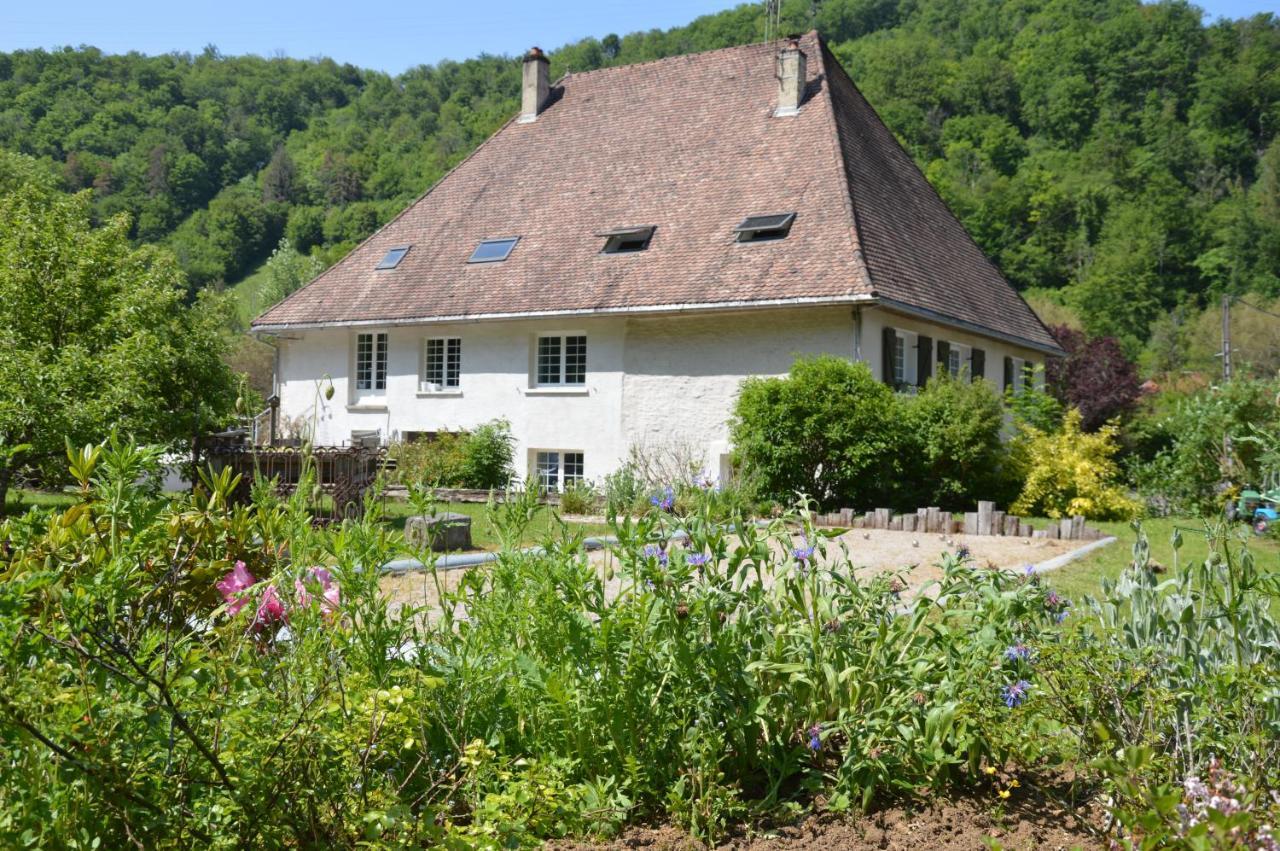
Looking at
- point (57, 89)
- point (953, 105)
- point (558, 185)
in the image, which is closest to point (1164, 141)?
point (953, 105)

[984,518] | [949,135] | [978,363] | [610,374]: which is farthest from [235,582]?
[949,135]

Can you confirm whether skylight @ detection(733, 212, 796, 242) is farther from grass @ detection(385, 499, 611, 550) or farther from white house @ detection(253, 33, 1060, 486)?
grass @ detection(385, 499, 611, 550)

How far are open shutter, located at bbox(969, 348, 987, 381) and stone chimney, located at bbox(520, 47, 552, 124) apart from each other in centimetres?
1149

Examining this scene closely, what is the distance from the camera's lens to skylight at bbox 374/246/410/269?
22.2 meters

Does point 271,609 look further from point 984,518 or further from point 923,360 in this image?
point 923,360

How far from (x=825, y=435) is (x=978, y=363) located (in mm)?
7862

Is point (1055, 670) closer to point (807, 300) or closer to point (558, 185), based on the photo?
point (807, 300)

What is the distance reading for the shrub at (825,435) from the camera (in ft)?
47.5

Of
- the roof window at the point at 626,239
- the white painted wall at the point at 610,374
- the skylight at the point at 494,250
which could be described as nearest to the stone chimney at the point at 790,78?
the roof window at the point at 626,239

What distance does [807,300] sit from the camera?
1595 centimetres

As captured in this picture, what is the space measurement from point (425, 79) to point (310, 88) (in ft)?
33.9

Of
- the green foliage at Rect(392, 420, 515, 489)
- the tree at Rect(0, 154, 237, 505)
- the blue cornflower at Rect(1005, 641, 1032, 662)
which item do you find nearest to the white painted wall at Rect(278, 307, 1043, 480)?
the green foliage at Rect(392, 420, 515, 489)

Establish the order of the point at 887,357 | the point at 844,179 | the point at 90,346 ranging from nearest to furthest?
the point at 90,346, the point at 887,357, the point at 844,179

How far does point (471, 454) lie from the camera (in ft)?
62.0
